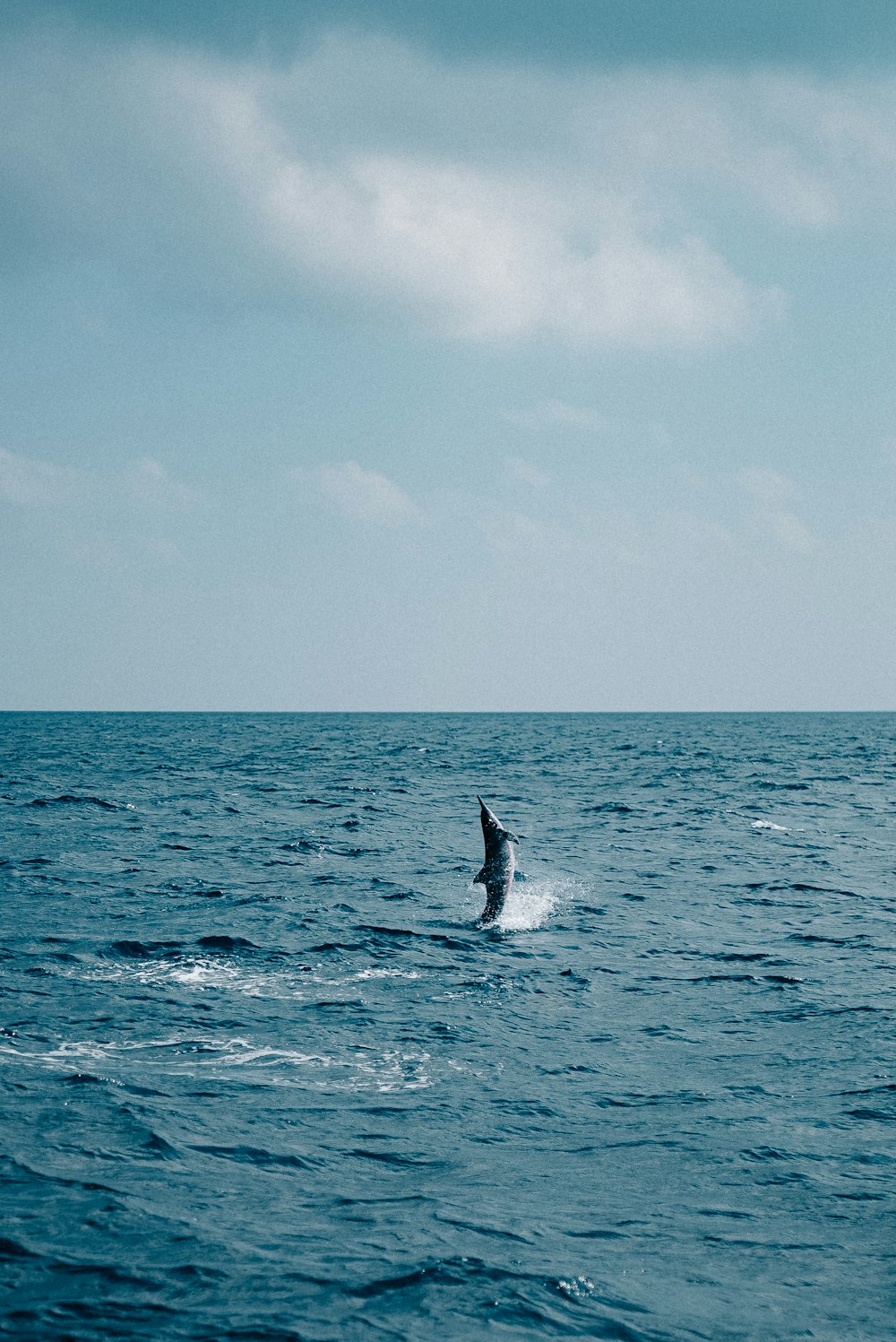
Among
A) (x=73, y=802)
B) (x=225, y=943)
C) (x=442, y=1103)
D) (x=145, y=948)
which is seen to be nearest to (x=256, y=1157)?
(x=442, y=1103)

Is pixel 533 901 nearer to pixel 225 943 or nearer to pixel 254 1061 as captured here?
pixel 225 943

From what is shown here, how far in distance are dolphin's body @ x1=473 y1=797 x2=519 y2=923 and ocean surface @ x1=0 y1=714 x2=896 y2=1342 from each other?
55 centimetres

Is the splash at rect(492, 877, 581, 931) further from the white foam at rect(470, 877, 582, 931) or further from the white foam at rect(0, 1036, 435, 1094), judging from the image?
the white foam at rect(0, 1036, 435, 1094)

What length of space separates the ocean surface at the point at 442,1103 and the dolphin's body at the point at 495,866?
546 millimetres

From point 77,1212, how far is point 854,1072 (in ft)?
28.4

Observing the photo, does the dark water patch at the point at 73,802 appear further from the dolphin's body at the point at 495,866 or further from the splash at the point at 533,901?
the dolphin's body at the point at 495,866

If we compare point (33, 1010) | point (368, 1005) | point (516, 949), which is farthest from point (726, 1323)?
→ point (516, 949)

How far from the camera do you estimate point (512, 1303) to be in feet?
24.3

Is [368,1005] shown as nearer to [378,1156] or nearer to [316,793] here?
[378,1156]

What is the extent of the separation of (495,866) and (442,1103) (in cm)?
980

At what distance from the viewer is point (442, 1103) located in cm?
1109

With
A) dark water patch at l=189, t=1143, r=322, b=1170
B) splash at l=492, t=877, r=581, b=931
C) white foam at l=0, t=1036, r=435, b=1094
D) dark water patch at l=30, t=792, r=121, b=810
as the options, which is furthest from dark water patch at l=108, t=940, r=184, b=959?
dark water patch at l=30, t=792, r=121, b=810

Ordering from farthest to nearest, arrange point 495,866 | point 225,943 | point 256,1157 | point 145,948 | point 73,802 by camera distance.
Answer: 1. point 73,802
2. point 495,866
3. point 225,943
4. point 145,948
5. point 256,1157

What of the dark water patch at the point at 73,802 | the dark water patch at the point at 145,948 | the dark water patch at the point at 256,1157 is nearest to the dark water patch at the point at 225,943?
the dark water patch at the point at 145,948
